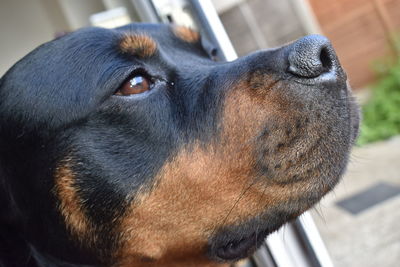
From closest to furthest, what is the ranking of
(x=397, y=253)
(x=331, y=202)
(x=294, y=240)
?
(x=294, y=240), (x=397, y=253), (x=331, y=202)

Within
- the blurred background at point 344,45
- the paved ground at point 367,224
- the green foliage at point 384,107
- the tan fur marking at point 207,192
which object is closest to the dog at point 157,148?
the tan fur marking at point 207,192

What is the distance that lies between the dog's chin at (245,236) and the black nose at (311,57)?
0.55m

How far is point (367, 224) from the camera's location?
15.6 ft

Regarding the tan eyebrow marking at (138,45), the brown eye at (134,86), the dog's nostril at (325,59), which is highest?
the tan eyebrow marking at (138,45)

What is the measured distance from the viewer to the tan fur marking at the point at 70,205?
7.00 ft

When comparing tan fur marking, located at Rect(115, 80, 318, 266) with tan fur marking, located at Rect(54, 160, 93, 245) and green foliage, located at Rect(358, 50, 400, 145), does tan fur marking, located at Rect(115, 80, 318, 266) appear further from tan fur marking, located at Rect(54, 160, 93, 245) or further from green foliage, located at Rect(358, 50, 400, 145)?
green foliage, located at Rect(358, 50, 400, 145)

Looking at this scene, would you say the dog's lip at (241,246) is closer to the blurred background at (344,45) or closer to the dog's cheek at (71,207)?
the blurred background at (344,45)

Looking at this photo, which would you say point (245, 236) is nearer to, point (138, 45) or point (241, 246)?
point (241, 246)

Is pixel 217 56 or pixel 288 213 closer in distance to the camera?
pixel 288 213

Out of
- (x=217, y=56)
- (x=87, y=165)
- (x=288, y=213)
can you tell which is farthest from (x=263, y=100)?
(x=217, y=56)

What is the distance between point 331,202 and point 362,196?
0.45 metres

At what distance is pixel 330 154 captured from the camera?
1.86m

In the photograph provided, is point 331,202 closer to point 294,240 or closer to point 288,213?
point 294,240

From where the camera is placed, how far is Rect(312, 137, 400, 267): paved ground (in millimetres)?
4094
